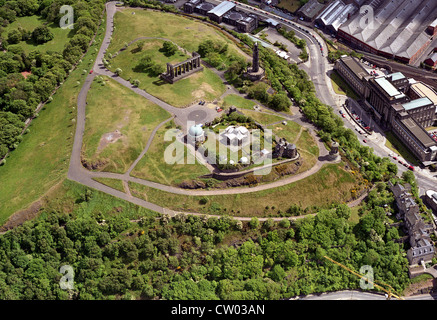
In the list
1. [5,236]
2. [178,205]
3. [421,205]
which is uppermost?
[421,205]

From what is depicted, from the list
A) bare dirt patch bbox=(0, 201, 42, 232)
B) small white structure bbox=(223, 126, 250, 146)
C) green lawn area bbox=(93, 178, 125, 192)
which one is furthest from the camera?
small white structure bbox=(223, 126, 250, 146)

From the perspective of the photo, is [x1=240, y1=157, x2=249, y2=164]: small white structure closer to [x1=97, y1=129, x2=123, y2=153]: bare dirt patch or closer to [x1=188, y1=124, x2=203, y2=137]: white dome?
[x1=188, y1=124, x2=203, y2=137]: white dome

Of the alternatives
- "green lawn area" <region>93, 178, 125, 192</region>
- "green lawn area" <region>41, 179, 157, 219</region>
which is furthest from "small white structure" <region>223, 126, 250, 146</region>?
"green lawn area" <region>93, 178, 125, 192</region>

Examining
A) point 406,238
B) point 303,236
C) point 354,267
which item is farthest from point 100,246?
point 406,238

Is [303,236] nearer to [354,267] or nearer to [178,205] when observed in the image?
[354,267]

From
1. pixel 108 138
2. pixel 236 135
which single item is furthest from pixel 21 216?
pixel 236 135

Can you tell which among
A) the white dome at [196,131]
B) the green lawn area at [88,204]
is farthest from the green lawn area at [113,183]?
the white dome at [196,131]

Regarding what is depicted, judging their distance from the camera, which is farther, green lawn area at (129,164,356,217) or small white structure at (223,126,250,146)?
small white structure at (223,126,250,146)

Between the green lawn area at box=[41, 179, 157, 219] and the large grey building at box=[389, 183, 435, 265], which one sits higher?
the large grey building at box=[389, 183, 435, 265]
